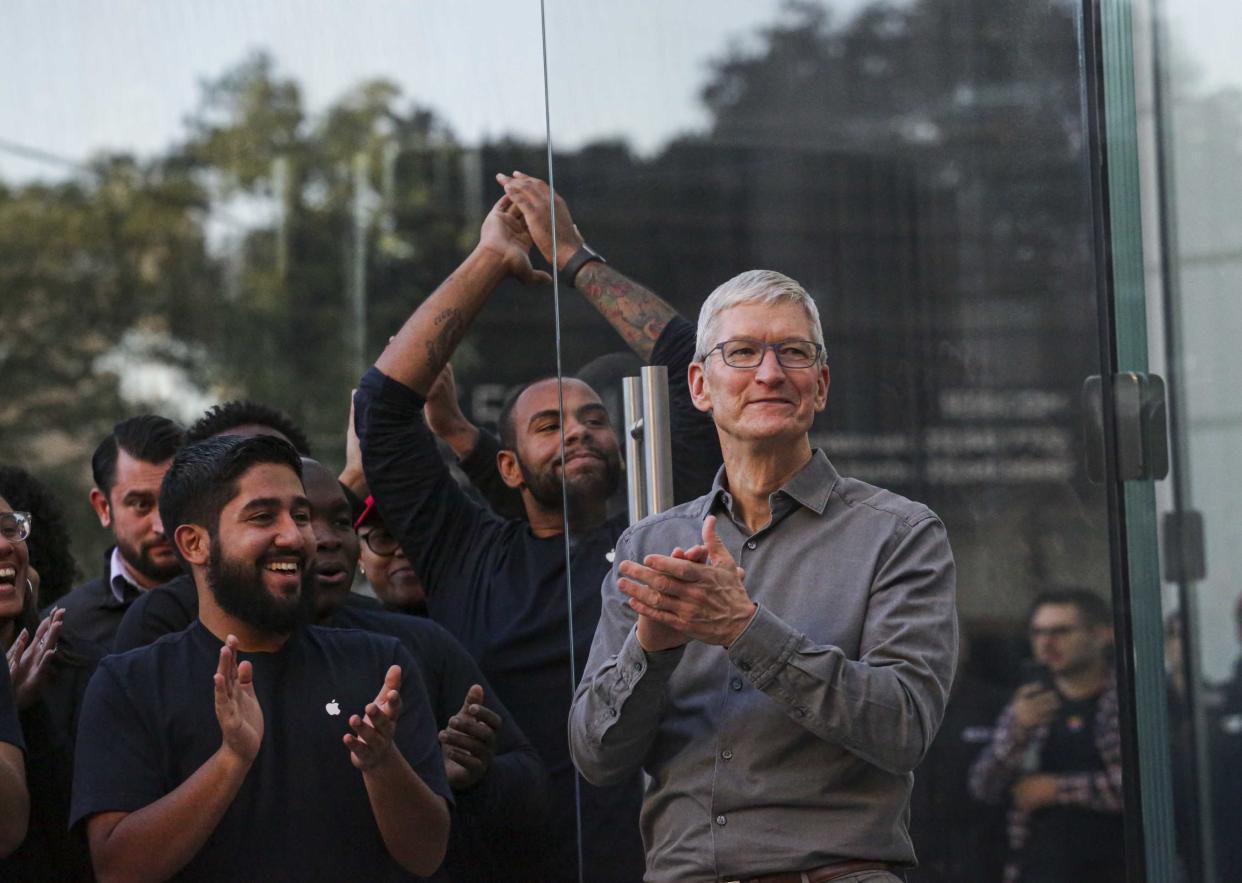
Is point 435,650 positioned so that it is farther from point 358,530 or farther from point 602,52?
point 602,52

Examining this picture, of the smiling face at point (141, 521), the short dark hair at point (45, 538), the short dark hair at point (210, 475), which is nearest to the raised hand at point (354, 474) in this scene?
the smiling face at point (141, 521)

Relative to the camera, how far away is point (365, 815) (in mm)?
2896

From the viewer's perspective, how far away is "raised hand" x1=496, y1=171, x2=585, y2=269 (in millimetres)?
3488

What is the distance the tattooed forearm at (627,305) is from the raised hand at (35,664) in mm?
1136

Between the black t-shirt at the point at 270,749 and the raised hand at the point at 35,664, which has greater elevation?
the raised hand at the point at 35,664

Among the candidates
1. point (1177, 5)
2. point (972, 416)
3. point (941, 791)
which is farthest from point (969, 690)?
point (1177, 5)

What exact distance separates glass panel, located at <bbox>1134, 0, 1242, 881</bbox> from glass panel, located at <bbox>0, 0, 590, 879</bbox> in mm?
3812

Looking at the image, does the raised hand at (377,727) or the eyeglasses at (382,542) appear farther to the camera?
the eyeglasses at (382,542)

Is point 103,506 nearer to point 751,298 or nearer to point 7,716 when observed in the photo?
point 7,716

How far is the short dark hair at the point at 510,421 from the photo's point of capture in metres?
3.73

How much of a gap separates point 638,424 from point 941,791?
113 centimetres

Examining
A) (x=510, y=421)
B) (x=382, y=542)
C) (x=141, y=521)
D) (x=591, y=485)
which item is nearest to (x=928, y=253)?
(x=510, y=421)

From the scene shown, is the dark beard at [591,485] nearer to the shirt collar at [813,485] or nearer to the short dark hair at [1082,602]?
the shirt collar at [813,485]

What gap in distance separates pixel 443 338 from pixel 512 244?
0.26 m
